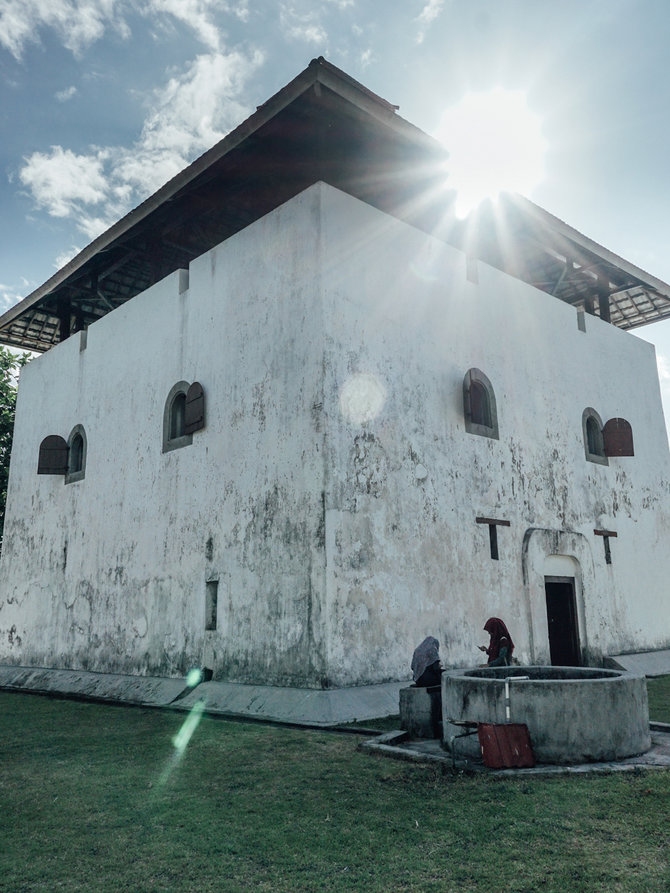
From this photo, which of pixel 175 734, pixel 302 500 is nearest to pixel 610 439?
pixel 302 500

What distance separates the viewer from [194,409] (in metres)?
11.8

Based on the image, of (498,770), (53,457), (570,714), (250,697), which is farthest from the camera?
(53,457)

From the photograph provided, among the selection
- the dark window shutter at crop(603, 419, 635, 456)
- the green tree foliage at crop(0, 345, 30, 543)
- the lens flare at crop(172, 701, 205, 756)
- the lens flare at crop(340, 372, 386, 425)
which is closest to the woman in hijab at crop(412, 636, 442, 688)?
the lens flare at crop(172, 701, 205, 756)

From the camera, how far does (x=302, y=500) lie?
9.62 m

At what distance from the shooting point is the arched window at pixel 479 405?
465 inches

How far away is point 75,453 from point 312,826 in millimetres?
12006

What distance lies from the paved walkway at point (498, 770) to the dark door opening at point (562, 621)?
219 inches

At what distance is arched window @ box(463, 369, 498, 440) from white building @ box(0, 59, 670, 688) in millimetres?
49

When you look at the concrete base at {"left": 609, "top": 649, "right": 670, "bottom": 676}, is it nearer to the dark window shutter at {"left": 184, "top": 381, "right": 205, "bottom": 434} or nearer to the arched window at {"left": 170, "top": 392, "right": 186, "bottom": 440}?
the dark window shutter at {"left": 184, "top": 381, "right": 205, "bottom": 434}

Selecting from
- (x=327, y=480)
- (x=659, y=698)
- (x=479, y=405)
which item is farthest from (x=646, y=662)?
(x=327, y=480)

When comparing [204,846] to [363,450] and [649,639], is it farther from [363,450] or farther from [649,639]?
[649,639]

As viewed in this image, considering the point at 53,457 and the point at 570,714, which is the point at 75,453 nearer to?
the point at 53,457

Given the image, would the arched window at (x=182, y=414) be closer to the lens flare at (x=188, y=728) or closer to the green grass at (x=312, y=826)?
the lens flare at (x=188, y=728)

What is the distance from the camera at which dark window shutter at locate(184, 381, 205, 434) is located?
11.6 m
